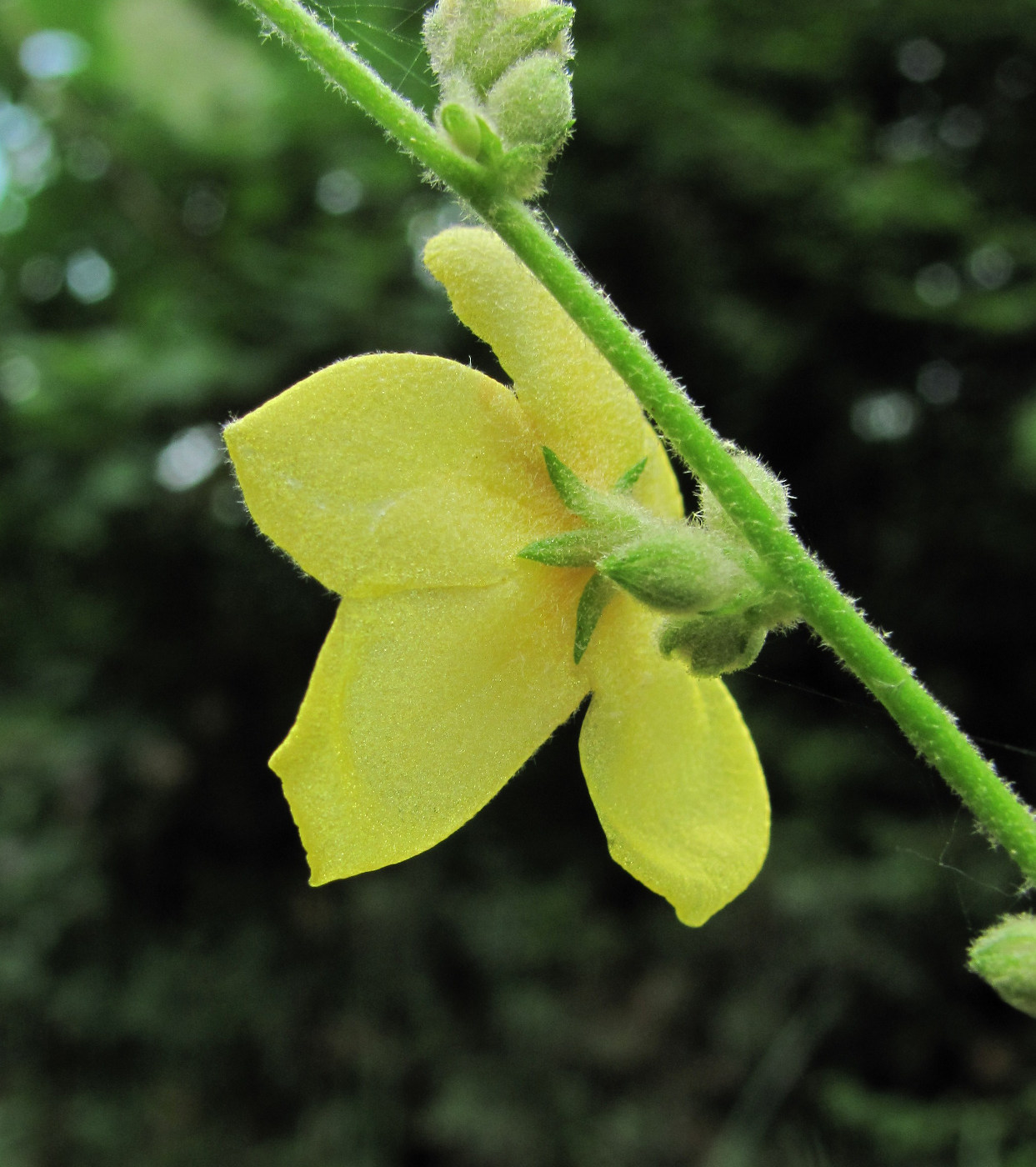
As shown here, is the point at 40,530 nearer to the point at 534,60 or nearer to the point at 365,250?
the point at 365,250

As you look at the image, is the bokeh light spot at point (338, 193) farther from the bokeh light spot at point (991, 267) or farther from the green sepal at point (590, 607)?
the green sepal at point (590, 607)

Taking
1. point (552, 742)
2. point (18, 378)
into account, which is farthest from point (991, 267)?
A: point (18, 378)

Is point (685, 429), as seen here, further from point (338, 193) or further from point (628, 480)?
point (338, 193)

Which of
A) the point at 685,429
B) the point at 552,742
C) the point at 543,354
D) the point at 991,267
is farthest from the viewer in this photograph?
the point at 991,267

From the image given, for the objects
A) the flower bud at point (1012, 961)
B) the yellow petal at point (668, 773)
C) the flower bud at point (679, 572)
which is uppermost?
the flower bud at point (679, 572)

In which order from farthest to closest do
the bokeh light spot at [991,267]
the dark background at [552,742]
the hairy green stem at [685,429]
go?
the bokeh light spot at [991,267]
the dark background at [552,742]
the hairy green stem at [685,429]

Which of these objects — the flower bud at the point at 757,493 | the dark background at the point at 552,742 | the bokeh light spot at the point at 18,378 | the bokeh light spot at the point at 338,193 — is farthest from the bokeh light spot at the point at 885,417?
the flower bud at the point at 757,493
